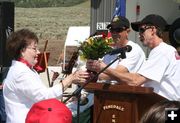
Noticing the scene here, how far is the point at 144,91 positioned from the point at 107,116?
0.44 meters

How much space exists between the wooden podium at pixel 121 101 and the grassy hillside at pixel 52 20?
1781 centimetres

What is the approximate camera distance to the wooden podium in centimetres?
383

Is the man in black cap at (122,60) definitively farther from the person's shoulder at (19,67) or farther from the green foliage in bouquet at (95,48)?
the person's shoulder at (19,67)

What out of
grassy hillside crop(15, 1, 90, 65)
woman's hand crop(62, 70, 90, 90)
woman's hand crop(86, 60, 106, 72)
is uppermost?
woman's hand crop(86, 60, 106, 72)

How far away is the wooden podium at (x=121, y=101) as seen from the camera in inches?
151

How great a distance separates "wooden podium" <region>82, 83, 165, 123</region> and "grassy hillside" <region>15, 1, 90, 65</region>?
17811 mm

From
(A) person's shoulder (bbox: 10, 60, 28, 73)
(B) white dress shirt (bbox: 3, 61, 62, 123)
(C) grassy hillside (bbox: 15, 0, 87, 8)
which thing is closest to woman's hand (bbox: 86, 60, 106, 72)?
(B) white dress shirt (bbox: 3, 61, 62, 123)

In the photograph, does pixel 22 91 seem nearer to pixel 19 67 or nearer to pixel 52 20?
pixel 19 67

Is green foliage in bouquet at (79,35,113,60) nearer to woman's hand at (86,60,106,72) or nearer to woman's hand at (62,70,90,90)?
woman's hand at (86,60,106,72)

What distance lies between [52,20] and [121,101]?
2098 centimetres

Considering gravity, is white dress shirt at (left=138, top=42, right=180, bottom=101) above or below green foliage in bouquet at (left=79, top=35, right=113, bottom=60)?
below

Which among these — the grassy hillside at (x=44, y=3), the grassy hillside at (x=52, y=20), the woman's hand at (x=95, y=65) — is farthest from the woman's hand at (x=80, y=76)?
the grassy hillside at (x=44, y=3)

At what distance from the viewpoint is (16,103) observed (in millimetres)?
3701

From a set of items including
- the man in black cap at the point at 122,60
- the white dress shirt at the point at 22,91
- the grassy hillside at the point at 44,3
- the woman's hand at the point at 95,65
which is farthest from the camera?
the grassy hillside at the point at 44,3
